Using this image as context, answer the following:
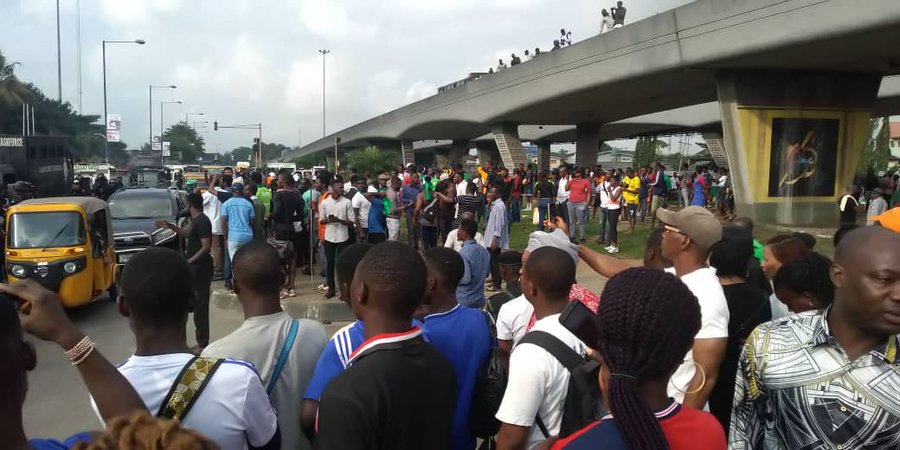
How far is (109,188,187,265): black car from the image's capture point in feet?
41.7

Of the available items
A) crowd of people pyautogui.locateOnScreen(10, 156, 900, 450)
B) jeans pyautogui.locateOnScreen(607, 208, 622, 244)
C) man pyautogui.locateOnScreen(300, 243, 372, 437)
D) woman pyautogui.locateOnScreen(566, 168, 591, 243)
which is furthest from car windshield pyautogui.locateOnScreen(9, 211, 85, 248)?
jeans pyautogui.locateOnScreen(607, 208, 622, 244)

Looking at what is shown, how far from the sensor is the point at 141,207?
14.8 metres

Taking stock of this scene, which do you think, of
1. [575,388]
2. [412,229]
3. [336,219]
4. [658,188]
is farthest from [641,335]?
[658,188]

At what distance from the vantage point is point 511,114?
3198 cm

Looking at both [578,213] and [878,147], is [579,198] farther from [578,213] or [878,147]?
[878,147]

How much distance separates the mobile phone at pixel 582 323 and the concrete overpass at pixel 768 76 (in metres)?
14.5

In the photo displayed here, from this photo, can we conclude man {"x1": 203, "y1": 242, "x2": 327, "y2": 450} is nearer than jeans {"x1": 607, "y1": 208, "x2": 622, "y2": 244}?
Yes

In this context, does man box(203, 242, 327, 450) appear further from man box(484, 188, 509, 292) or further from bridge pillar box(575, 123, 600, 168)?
bridge pillar box(575, 123, 600, 168)

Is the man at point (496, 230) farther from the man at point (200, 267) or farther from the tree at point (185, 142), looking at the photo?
the tree at point (185, 142)

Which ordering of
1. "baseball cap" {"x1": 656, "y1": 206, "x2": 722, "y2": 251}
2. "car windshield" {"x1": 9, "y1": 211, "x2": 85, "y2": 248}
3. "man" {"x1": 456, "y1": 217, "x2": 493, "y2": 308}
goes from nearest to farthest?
"baseball cap" {"x1": 656, "y1": 206, "x2": 722, "y2": 251} → "man" {"x1": 456, "y1": 217, "x2": 493, "y2": 308} → "car windshield" {"x1": 9, "y1": 211, "x2": 85, "y2": 248}

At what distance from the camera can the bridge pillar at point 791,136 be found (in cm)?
1909

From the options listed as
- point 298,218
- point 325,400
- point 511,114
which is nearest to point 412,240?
point 298,218

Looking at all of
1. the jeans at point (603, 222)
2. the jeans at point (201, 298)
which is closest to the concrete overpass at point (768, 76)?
the jeans at point (603, 222)

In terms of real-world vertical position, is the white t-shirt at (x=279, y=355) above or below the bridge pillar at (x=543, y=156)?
below
